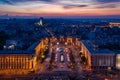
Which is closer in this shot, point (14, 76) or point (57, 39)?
point (14, 76)

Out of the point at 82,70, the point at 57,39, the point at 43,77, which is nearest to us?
the point at 43,77

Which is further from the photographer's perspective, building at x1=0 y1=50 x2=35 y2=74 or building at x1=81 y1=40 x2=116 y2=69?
building at x1=81 y1=40 x2=116 y2=69

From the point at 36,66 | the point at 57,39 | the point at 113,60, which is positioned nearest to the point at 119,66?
the point at 113,60

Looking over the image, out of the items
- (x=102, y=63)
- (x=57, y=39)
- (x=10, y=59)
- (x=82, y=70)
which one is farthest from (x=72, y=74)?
(x=57, y=39)

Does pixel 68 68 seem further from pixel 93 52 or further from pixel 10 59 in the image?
pixel 10 59

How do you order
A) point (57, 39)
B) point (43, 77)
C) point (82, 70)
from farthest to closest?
point (57, 39), point (82, 70), point (43, 77)

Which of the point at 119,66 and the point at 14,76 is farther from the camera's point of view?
the point at 119,66

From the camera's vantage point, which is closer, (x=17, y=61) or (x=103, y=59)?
(x=17, y=61)

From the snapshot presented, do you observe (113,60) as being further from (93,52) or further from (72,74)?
(72,74)

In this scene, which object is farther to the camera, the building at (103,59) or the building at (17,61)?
the building at (103,59)
